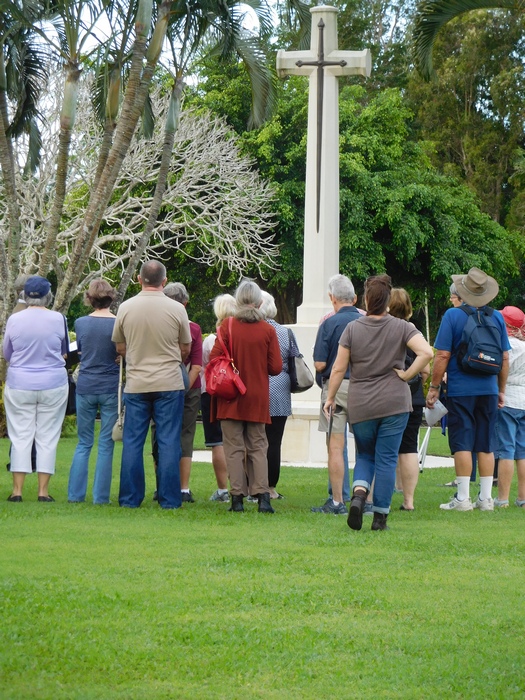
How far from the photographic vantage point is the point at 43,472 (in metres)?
9.60

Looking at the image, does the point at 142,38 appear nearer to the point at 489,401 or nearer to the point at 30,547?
the point at 489,401

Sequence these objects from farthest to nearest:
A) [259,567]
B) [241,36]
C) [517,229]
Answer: [517,229] → [241,36] → [259,567]

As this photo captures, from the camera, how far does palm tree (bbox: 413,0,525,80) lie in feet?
56.6

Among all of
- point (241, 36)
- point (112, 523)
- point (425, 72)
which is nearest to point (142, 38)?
point (241, 36)

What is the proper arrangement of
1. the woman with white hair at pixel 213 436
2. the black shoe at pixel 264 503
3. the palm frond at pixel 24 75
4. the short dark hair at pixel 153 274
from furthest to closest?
1. the palm frond at pixel 24 75
2. the woman with white hair at pixel 213 436
3. the short dark hair at pixel 153 274
4. the black shoe at pixel 264 503

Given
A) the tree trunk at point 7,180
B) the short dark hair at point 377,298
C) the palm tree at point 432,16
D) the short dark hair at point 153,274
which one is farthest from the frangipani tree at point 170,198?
the short dark hair at point 377,298

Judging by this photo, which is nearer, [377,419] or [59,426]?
[377,419]

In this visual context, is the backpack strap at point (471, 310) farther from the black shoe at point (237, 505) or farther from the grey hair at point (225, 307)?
the black shoe at point (237, 505)

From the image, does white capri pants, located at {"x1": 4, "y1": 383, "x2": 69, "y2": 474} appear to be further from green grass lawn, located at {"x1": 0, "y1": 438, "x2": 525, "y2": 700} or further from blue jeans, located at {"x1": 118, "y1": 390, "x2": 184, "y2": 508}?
green grass lawn, located at {"x1": 0, "y1": 438, "x2": 525, "y2": 700}

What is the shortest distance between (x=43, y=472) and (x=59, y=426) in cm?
40

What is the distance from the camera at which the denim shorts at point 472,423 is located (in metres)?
9.62

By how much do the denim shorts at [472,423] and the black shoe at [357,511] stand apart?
1.78 m

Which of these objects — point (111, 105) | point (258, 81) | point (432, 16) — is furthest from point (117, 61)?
point (432, 16)

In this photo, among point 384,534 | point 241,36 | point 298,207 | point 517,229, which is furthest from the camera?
point 517,229
